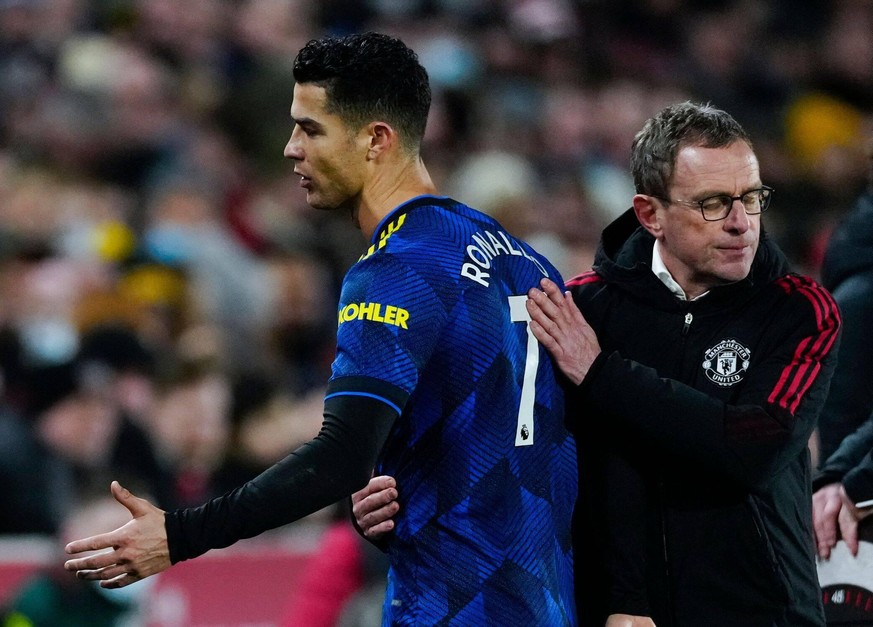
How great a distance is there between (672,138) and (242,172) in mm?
6878

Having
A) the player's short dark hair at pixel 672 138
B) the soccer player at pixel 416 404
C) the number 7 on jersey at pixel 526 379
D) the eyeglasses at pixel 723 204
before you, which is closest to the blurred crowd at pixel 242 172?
the soccer player at pixel 416 404

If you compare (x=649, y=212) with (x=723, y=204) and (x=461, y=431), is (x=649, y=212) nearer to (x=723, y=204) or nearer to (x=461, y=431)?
(x=723, y=204)

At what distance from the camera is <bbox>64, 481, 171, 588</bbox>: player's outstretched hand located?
10.6 feet

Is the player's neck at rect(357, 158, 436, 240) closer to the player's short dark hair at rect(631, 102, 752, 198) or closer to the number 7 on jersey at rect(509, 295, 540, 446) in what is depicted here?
the number 7 on jersey at rect(509, 295, 540, 446)

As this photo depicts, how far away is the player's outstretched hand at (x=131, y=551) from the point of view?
10.6 feet

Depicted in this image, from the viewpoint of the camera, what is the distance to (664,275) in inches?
152

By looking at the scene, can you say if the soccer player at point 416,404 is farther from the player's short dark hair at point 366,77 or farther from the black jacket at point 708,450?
the black jacket at point 708,450

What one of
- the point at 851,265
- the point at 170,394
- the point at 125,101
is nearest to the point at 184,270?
the point at 170,394

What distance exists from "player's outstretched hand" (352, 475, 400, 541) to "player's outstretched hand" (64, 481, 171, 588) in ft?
1.88

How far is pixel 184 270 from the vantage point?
8656 millimetres

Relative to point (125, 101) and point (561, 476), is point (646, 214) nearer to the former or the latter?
point (561, 476)

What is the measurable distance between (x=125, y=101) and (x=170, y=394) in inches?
116

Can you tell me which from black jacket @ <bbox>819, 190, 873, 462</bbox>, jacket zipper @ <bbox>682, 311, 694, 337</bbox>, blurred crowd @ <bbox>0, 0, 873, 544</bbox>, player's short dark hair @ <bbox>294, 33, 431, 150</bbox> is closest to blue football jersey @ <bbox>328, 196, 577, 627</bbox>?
player's short dark hair @ <bbox>294, 33, 431, 150</bbox>

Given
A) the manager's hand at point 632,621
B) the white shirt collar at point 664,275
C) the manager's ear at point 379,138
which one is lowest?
the manager's hand at point 632,621
